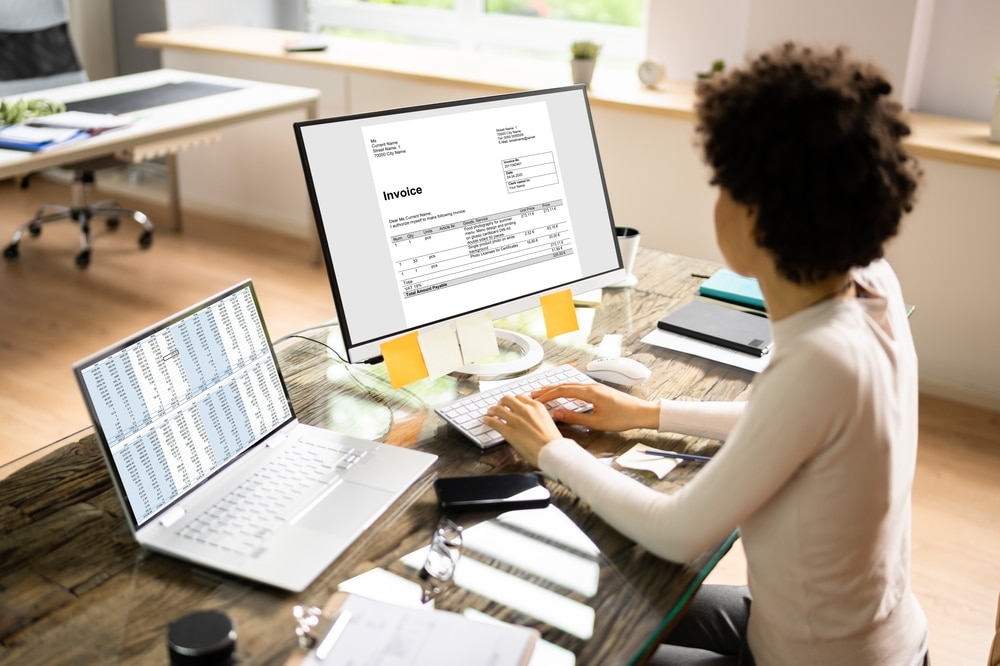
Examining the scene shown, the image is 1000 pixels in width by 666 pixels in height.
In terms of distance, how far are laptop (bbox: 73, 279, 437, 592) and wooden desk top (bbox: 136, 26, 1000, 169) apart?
7.07 feet

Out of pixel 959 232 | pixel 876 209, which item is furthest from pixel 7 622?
pixel 959 232

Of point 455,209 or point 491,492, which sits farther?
point 455,209

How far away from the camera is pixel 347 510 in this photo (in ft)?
3.84

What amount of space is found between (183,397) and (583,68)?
2.68m

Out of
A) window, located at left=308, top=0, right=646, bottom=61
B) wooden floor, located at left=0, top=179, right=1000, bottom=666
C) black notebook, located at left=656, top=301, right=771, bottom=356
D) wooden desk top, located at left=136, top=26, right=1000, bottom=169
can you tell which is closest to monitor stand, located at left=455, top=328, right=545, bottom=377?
black notebook, located at left=656, top=301, right=771, bottom=356

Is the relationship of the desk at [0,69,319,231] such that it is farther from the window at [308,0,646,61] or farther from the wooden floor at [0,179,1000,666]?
the window at [308,0,646,61]

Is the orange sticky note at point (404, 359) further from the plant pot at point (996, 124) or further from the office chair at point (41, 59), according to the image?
the office chair at point (41, 59)

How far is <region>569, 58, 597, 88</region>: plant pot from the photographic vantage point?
3.50 m

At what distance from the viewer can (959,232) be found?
9.61 feet

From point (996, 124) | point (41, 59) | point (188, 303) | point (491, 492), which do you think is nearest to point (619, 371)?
point (491, 492)

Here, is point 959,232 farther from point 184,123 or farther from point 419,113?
point 184,123

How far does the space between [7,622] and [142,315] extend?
272cm

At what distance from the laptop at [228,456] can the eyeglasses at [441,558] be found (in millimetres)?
85

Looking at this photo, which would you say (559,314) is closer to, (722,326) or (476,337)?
(476,337)
